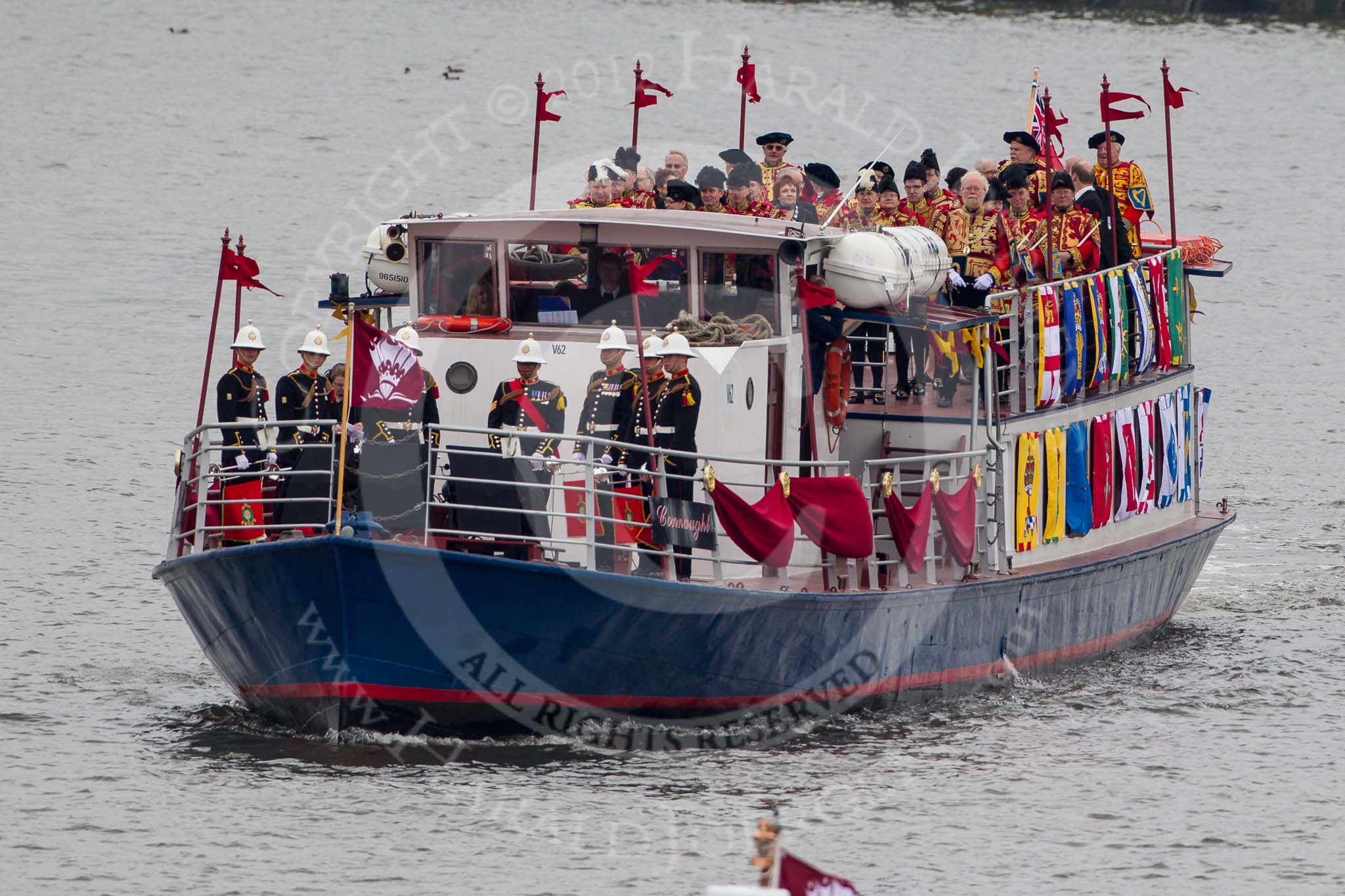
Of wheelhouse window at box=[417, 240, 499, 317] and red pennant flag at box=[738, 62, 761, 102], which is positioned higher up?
red pennant flag at box=[738, 62, 761, 102]

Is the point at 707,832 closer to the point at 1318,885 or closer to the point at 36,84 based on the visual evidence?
the point at 1318,885

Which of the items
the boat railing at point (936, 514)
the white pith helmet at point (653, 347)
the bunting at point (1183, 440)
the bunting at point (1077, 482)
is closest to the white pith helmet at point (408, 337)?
the white pith helmet at point (653, 347)

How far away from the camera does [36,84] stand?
228ft

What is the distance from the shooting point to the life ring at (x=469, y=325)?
2016 centimetres

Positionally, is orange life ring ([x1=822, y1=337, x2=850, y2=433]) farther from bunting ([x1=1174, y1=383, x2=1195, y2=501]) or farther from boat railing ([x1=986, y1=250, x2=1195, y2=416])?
bunting ([x1=1174, y1=383, x2=1195, y2=501])

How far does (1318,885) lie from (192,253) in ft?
119

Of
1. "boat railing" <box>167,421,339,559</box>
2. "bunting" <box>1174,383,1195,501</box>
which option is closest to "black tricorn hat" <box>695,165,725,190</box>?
"boat railing" <box>167,421,339,559</box>

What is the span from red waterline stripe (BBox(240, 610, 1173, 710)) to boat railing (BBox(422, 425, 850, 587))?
3.57ft

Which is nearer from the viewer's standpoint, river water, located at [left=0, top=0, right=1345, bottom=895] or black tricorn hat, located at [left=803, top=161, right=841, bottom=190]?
river water, located at [left=0, top=0, right=1345, bottom=895]

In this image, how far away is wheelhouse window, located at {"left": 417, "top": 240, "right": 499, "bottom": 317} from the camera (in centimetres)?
2052

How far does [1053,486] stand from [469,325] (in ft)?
20.7

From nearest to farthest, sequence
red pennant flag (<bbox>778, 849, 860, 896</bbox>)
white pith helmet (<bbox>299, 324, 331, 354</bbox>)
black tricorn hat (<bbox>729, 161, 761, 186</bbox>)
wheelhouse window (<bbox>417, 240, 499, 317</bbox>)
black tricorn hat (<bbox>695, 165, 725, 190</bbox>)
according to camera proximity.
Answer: red pennant flag (<bbox>778, 849, 860, 896</bbox>) < white pith helmet (<bbox>299, 324, 331, 354</bbox>) < wheelhouse window (<bbox>417, 240, 499, 317</bbox>) < black tricorn hat (<bbox>695, 165, 725, 190</bbox>) < black tricorn hat (<bbox>729, 161, 761, 186</bbox>)

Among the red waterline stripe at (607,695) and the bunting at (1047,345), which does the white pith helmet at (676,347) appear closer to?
the red waterline stripe at (607,695)

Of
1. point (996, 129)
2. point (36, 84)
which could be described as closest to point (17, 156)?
point (36, 84)
